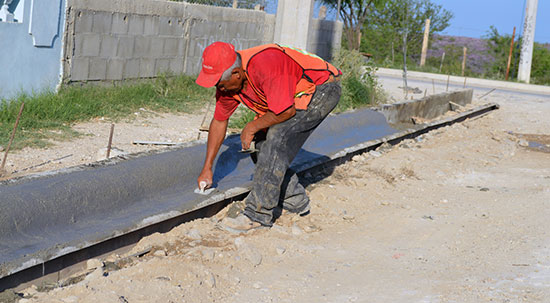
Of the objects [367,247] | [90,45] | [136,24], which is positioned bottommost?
[367,247]

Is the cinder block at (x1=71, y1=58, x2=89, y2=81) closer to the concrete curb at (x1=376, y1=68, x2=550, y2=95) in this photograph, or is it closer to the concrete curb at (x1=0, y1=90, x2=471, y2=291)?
the concrete curb at (x1=0, y1=90, x2=471, y2=291)

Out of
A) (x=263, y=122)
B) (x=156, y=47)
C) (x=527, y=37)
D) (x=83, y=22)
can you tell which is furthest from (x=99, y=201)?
(x=527, y=37)

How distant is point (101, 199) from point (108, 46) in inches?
195

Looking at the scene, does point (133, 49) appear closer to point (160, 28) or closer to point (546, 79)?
point (160, 28)

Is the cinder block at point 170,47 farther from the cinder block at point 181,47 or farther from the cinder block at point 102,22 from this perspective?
the cinder block at point 102,22

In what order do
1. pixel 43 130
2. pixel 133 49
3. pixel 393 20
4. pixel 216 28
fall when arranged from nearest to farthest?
pixel 43 130 < pixel 133 49 < pixel 216 28 < pixel 393 20

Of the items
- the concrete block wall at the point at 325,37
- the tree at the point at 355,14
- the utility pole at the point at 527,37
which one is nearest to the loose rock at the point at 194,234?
the concrete block wall at the point at 325,37

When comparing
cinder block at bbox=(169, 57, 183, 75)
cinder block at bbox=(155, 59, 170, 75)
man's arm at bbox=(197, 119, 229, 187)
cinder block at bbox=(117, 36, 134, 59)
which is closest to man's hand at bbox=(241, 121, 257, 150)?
man's arm at bbox=(197, 119, 229, 187)

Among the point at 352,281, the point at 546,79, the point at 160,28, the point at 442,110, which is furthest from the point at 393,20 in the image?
the point at 352,281

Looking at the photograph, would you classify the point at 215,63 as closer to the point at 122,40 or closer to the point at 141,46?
the point at 122,40

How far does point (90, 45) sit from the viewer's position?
348 inches

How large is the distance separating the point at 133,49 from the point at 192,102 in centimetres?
118

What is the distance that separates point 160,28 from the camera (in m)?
10.1

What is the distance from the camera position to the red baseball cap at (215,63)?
13.4ft
